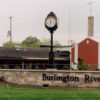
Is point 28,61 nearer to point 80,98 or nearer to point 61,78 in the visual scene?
point 61,78

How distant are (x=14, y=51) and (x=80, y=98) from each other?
3033 cm

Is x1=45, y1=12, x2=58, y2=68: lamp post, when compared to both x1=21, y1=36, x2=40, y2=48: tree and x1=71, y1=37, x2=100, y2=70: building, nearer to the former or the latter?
x1=71, y1=37, x2=100, y2=70: building

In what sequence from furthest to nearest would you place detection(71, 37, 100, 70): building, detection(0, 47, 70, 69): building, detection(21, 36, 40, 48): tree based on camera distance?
detection(21, 36, 40, 48): tree
detection(71, 37, 100, 70): building
detection(0, 47, 70, 69): building

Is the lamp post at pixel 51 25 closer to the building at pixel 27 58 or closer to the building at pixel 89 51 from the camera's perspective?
the building at pixel 27 58

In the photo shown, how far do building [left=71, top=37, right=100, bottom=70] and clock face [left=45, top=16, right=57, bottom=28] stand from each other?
21717 mm

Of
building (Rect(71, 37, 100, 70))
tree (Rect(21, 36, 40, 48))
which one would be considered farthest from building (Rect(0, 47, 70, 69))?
tree (Rect(21, 36, 40, 48))

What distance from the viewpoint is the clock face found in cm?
2030

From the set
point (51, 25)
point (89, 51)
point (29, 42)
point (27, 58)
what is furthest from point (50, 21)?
point (29, 42)

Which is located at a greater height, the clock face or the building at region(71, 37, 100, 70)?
the clock face

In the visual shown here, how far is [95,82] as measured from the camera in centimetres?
2011

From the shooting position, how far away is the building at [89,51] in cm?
4191

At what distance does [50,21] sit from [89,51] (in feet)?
77.9

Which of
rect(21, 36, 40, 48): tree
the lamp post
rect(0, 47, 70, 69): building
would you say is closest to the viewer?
the lamp post

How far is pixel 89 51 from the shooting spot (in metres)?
43.5
